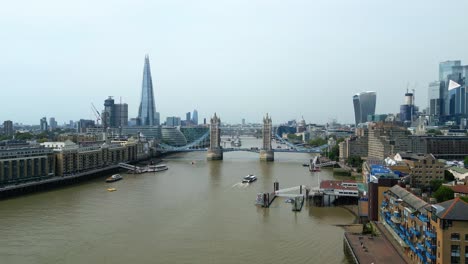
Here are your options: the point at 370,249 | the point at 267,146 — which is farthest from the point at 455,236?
the point at 267,146

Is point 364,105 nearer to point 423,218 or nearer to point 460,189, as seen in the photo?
point 460,189

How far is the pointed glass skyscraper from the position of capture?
60656 mm

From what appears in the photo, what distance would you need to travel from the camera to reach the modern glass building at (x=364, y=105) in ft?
261

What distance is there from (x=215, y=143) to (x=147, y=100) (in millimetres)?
27359

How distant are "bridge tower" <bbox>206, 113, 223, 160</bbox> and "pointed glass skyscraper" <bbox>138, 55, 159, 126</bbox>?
23926mm

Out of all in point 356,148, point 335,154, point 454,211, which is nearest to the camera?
point 454,211

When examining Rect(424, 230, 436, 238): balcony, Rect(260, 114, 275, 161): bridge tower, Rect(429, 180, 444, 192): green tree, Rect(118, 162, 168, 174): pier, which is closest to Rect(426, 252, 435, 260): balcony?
Rect(424, 230, 436, 238): balcony

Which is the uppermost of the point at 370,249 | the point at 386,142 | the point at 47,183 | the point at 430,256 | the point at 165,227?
the point at 386,142

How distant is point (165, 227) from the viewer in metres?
12.3

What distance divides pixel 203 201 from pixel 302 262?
7.18m

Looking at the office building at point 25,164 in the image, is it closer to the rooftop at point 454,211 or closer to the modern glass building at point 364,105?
the rooftop at point 454,211

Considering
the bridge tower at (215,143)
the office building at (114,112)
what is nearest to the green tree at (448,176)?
the bridge tower at (215,143)

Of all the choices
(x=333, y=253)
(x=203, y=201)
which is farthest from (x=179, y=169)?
(x=333, y=253)

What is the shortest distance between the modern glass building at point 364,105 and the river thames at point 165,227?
6336 centimetres
